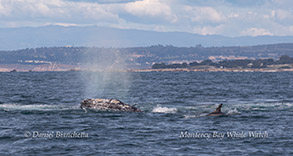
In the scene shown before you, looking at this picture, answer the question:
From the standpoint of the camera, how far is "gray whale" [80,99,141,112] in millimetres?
50384

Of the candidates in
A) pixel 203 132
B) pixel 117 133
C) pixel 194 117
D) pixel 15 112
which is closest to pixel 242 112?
pixel 194 117

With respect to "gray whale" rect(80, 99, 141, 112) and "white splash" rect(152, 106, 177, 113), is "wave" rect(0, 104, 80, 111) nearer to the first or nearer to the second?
"gray whale" rect(80, 99, 141, 112)

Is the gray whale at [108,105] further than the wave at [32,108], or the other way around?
the wave at [32,108]

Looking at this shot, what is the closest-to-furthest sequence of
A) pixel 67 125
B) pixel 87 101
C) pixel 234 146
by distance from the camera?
pixel 234 146
pixel 67 125
pixel 87 101

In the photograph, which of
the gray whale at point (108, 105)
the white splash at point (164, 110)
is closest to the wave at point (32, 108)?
the gray whale at point (108, 105)

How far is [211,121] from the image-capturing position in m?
41.8

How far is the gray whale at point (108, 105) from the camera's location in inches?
1984

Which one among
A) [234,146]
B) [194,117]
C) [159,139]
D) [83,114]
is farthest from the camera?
[83,114]

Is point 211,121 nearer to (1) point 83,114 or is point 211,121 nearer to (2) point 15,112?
(1) point 83,114

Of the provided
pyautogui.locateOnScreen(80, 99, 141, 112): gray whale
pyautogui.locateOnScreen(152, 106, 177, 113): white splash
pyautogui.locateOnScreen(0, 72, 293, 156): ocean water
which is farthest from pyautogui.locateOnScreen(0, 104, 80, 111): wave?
pyautogui.locateOnScreen(152, 106, 177, 113): white splash

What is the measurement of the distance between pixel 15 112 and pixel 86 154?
21719 mm

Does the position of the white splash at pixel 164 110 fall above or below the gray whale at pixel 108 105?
below

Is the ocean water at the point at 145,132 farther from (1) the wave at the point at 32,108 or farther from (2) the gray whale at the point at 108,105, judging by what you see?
(1) the wave at the point at 32,108

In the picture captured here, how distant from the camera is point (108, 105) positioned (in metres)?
51.2
